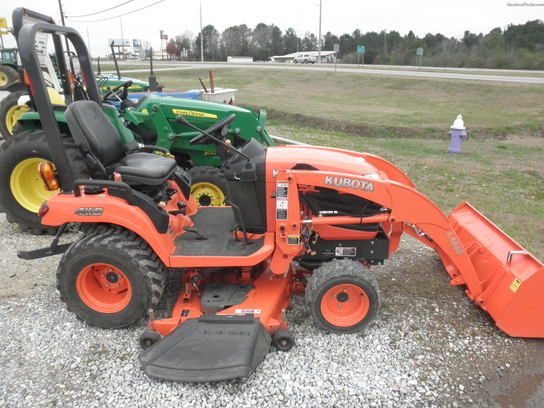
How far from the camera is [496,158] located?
9203 millimetres

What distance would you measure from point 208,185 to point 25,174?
7.08 feet

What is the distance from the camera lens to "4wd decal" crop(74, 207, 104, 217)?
10.9 feet

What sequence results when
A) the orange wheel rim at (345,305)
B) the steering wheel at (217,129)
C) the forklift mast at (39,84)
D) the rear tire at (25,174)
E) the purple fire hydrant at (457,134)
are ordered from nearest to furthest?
the forklift mast at (39,84) < the orange wheel rim at (345,305) < the steering wheel at (217,129) < the rear tire at (25,174) < the purple fire hydrant at (457,134)

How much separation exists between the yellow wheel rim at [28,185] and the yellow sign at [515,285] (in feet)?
16.2

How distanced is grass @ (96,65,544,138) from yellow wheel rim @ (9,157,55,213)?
9.93m

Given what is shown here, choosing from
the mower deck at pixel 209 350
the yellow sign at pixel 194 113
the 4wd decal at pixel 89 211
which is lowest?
the mower deck at pixel 209 350

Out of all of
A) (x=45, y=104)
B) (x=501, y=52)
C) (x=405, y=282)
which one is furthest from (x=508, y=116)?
(x=501, y=52)

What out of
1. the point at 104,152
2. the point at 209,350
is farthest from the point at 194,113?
the point at 209,350

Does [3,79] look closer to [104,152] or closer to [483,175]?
[104,152]

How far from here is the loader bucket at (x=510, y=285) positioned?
10.6 ft

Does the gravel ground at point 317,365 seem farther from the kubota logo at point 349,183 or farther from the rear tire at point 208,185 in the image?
the rear tire at point 208,185

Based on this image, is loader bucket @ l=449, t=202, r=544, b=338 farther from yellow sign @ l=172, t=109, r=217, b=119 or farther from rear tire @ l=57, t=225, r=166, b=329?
yellow sign @ l=172, t=109, r=217, b=119

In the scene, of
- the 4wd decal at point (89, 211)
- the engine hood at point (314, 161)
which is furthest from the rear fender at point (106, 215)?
the engine hood at point (314, 161)

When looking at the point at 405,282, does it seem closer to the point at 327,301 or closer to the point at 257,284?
the point at 327,301
